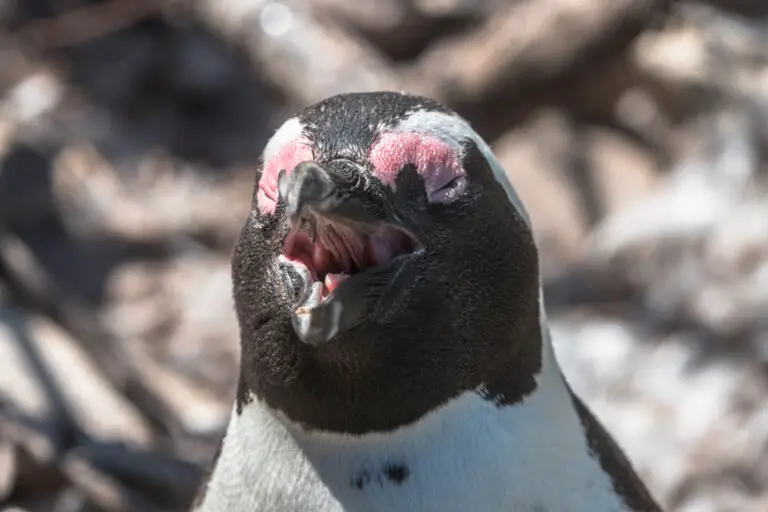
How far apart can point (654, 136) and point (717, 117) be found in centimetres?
38

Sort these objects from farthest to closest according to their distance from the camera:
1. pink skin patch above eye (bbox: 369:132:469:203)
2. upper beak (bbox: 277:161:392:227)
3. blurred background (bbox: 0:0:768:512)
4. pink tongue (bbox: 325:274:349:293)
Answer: blurred background (bbox: 0:0:768:512), pink skin patch above eye (bbox: 369:132:469:203), pink tongue (bbox: 325:274:349:293), upper beak (bbox: 277:161:392:227)

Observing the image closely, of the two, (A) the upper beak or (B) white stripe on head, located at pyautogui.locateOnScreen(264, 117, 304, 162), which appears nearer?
(A) the upper beak

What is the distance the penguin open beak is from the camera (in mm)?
1520

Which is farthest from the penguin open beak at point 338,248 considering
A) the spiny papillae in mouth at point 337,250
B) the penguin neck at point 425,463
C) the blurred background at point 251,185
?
the blurred background at point 251,185

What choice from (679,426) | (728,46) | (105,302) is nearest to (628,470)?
(679,426)

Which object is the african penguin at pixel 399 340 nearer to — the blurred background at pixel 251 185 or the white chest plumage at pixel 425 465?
the white chest plumage at pixel 425 465

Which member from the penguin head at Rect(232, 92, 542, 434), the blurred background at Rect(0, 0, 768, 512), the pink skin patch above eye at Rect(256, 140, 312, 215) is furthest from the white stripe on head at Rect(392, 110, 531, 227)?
the blurred background at Rect(0, 0, 768, 512)

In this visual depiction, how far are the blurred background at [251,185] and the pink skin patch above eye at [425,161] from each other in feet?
5.19

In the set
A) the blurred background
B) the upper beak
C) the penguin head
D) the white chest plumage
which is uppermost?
the upper beak

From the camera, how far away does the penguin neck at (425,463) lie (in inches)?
70.0

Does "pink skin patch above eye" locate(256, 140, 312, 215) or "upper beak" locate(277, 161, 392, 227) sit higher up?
"upper beak" locate(277, 161, 392, 227)

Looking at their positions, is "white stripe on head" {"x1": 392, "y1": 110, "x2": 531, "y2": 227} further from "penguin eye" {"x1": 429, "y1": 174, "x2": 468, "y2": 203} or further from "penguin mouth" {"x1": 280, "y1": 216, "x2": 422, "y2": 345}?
"penguin mouth" {"x1": 280, "y1": 216, "x2": 422, "y2": 345}

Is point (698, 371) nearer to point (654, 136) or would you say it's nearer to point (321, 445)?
point (654, 136)

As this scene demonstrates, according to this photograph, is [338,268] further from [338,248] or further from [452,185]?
[452,185]
